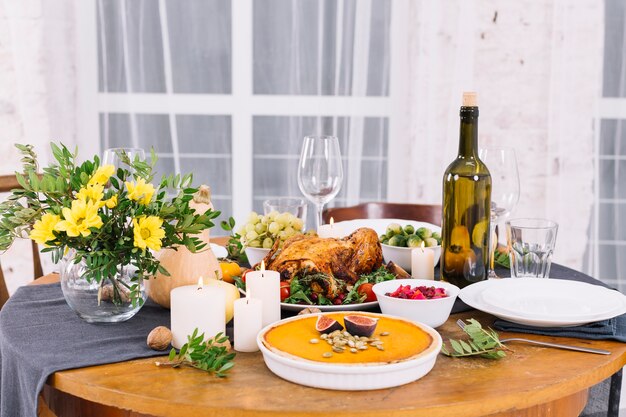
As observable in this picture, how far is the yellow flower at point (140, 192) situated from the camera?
1387 millimetres

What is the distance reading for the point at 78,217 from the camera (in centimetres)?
134

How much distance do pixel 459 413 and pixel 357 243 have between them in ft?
2.07

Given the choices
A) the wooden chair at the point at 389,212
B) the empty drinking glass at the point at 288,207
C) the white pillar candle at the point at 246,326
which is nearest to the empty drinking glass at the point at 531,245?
the empty drinking glass at the point at 288,207

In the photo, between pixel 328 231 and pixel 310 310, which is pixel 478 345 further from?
pixel 328 231

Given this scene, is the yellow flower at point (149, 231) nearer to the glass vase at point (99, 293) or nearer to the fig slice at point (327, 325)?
the glass vase at point (99, 293)

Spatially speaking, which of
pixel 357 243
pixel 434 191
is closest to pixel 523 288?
pixel 357 243

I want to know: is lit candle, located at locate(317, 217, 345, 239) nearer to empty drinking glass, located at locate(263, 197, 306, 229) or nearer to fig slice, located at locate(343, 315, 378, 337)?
empty drinking glass, located at locate(263, 197, 306, 229)

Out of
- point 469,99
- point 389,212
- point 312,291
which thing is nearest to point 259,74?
point 389,212

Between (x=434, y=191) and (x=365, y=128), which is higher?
(x=365, y=128)

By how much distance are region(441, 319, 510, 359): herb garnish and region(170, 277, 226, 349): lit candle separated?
395 millimetres

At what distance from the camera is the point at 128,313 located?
4.92ft

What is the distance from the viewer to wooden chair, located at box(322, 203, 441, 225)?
2.78 metres

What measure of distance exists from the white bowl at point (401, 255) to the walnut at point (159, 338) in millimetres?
723

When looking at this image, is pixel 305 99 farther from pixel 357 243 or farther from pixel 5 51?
pixel 357 243
